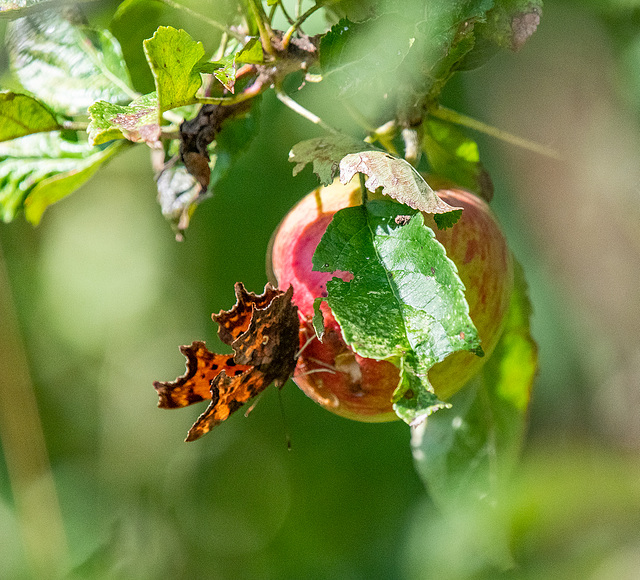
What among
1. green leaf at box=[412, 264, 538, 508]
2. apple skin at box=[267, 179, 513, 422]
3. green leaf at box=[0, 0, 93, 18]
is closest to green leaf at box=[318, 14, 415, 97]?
apple skin at box=[267, 179, 513, 422]

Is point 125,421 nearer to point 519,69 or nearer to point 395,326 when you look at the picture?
point 519,69

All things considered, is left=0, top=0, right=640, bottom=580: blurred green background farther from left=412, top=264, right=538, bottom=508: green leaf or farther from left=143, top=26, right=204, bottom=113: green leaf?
left=143, top=26, right=204, bottom=113: green leaf

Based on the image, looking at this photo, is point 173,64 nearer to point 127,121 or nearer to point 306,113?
point 127,121

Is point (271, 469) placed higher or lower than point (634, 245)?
lower

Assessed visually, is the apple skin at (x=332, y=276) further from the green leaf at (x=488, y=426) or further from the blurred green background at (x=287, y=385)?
the blurred green background at (x=287, y=385)

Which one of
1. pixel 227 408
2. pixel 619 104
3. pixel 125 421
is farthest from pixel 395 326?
pixel 125 421

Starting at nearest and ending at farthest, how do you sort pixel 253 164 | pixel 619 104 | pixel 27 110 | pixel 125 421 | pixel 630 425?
pixel 27 110, pixel 619 104, pixel 630 425, pixel 253 164, pixel 125 421
